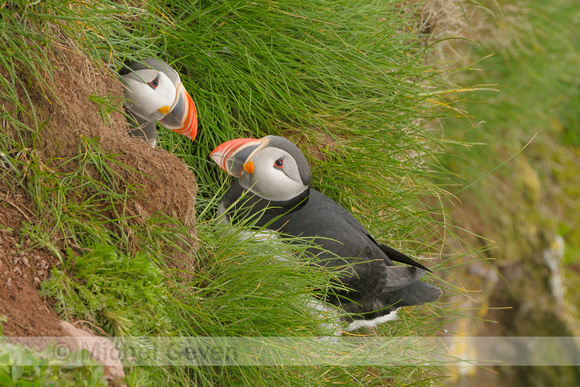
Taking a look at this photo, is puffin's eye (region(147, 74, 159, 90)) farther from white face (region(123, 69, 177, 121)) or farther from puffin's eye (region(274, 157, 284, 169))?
puffin's eye (region(274, 157, 284, 169))

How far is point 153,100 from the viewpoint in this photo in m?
2.26

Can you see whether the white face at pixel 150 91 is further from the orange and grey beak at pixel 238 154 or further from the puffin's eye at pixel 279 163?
the puffin's eye at pixel 279 163

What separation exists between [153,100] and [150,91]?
0.14 feet

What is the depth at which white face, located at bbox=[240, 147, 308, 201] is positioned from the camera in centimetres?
243

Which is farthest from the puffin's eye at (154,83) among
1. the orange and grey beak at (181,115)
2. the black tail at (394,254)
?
the black tail at (394,254)

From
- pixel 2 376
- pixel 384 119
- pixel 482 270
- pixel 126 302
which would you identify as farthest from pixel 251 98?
pixel 482 270

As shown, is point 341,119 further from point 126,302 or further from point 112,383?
point 112,383

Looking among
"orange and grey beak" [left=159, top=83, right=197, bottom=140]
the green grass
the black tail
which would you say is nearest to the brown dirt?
the green grass

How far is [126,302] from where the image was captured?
1.77 metres

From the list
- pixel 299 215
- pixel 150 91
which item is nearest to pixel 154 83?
pixel 150 91

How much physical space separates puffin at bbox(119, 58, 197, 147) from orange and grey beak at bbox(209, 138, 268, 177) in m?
0.17

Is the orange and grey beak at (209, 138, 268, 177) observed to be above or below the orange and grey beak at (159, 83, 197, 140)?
below

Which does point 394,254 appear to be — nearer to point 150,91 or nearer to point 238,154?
point 238,154

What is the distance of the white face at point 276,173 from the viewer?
7.98ft
